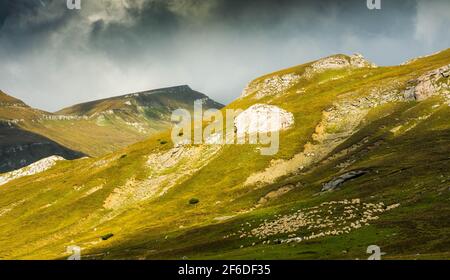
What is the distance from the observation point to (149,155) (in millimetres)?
173500

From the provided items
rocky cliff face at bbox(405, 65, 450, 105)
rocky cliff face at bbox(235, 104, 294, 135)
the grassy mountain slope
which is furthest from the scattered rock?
rocky cliff face at bbox(235, 104, 294, 135)

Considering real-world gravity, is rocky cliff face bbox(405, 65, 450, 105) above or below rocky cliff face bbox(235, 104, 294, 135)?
above

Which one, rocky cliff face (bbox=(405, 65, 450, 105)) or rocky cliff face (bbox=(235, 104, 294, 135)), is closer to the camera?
rocky cliff face (bbox=(405, 65, 450, 105))

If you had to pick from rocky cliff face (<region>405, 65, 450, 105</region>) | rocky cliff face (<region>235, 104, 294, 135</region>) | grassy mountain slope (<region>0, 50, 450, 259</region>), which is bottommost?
grassy mountain slope (<region>0, 50, 450, 259</region>)

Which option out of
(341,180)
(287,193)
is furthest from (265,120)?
(341,180)

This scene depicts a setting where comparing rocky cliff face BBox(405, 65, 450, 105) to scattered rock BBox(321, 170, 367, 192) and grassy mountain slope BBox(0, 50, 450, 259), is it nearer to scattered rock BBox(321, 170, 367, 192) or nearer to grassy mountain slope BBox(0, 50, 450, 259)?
grassy mountain slope BBox(0, 50, 450, 259)

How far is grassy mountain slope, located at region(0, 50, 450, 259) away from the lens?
191ft

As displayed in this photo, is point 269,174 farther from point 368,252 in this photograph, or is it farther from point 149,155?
point 368,252

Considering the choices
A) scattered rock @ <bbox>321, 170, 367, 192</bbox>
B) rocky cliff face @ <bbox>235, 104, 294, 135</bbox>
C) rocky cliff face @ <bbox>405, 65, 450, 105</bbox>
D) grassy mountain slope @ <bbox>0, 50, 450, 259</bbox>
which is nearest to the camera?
grassy mountain slope @ <bbox>0, 50, 450, 259</bbox>

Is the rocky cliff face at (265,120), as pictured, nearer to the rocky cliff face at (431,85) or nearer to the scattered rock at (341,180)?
the rocky cliff face at (431,85)

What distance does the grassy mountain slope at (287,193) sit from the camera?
191 ft

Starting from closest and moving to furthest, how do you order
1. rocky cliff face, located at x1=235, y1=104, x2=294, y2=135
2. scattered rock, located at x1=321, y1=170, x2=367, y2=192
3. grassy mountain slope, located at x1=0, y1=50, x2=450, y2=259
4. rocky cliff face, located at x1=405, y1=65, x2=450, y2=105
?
grassy mountain slope, located at x1=0, y1=50, x2=450, y2=259 → scattered rock, located at x1=321, y1=170, x2=367, y2=192 → rocky cliff face, located at x1=405, y1=65, x2=450, y2=105 → rocky cliff face, located at x1=235, y1=104, x2=294, y2=135

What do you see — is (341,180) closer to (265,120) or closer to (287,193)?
(287,193)

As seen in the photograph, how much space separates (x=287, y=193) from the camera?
9944 cm
